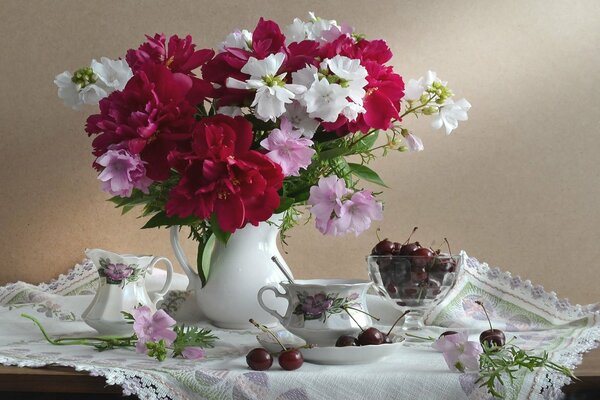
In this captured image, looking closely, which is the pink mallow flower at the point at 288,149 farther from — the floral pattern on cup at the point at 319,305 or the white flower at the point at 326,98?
the floral pattern on cup at the point at 319,305

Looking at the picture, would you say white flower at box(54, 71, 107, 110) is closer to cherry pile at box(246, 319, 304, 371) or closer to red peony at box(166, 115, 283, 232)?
red peony at box(166, 115, 283, 232)

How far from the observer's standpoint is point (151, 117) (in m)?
1.08

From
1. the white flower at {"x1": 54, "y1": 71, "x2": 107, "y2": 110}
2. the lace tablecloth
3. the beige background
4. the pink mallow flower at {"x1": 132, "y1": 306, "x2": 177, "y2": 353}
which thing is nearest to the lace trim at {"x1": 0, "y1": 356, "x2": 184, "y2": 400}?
the lace tablecloth

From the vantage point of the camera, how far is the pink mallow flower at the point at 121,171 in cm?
A: 107

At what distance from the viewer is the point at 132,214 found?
5.93ft

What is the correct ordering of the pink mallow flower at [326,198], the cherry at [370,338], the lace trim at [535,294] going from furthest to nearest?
the lace trim at [535,294] → the pink mallow flower at [326,198] → the cherry at [370,338]

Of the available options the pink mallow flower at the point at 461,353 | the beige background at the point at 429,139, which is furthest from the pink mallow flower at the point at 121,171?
the beige background at the point at 429,139

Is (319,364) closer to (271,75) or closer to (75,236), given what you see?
(271,75)

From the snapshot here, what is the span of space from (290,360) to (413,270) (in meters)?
0.32

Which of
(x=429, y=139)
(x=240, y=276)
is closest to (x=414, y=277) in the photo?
(x=240, y=276)

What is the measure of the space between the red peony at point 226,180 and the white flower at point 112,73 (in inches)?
6.8

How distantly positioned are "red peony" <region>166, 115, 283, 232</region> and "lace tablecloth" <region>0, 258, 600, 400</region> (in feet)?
0.60

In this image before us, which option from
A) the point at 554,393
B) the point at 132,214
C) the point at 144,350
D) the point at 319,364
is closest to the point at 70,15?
the point at 132,214

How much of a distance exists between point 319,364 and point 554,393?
10.4 inches
